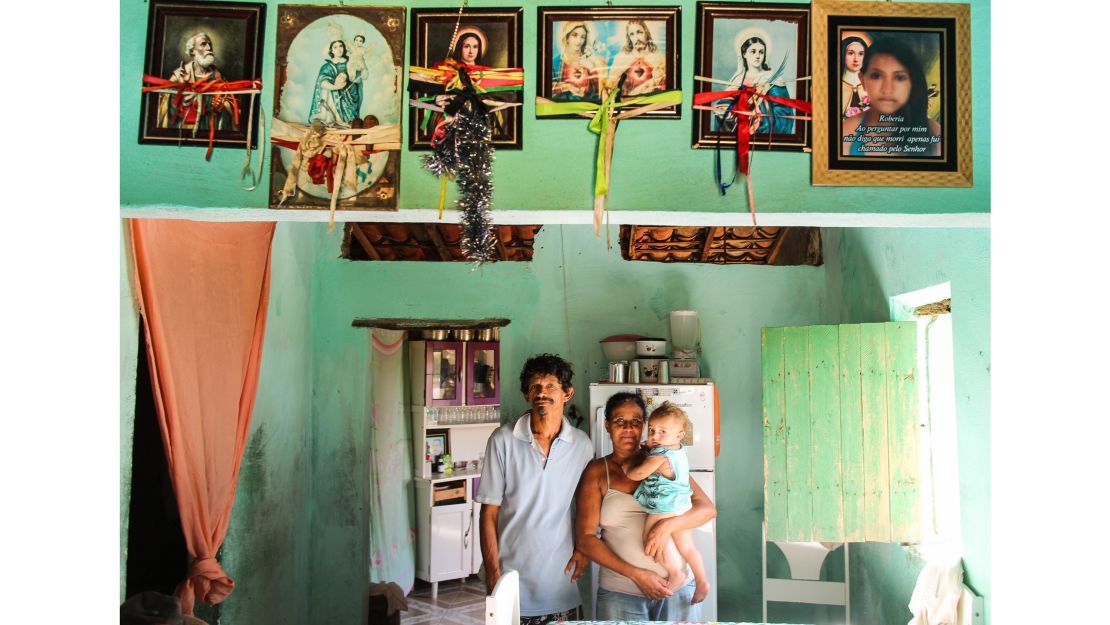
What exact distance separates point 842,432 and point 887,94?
87.9 inches

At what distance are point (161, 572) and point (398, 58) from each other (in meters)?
2.44

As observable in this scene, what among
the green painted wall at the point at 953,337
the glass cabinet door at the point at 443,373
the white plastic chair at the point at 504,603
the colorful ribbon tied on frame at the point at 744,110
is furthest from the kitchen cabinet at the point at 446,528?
the colorful ribbon tied on frame at the point at 744,110

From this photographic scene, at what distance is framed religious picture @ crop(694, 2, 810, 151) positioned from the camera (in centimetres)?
240

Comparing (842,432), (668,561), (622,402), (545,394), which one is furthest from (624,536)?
(842,432)

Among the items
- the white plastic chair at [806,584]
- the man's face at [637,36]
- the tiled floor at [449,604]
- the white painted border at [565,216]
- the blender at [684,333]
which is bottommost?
the tiled floor at [449,604]

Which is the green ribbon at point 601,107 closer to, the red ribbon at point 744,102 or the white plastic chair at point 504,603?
the red ribbon at point 744,102

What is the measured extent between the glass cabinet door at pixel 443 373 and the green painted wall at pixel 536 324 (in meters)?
1.35

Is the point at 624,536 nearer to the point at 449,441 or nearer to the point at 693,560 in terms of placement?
the point at 693,560

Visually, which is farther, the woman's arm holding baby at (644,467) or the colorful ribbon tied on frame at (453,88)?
the woman's arm holding baby at (644,467)

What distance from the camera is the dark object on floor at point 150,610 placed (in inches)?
95.2

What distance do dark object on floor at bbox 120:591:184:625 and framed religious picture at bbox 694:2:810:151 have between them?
7.33 ft

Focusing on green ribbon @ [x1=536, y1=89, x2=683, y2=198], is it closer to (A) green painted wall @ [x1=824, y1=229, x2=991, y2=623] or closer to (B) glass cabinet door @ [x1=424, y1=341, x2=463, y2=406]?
(A) green painted wall @ [x1=824, y1=229, x2=991, y2=623]

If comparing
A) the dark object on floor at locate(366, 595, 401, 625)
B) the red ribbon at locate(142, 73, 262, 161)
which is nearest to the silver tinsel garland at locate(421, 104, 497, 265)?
the red ribbon at locate(142, 73, 262, 161)

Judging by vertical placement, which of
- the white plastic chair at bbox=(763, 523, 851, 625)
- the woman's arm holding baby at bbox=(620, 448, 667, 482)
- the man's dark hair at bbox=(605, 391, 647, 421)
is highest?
Result: the man's dark hair at bbox=(605, 391, 647, 421)
